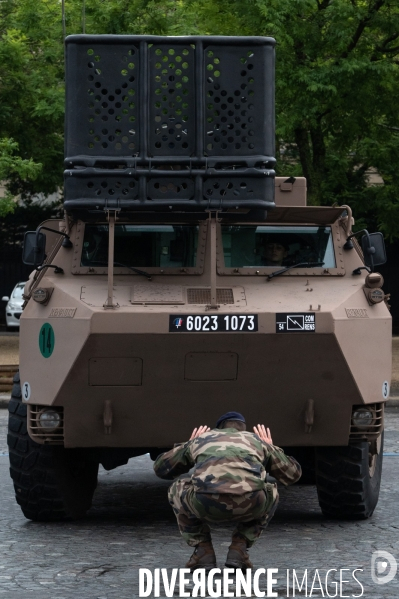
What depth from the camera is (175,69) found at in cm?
827

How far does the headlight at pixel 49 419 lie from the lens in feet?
27.3

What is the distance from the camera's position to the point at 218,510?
6.52 metres

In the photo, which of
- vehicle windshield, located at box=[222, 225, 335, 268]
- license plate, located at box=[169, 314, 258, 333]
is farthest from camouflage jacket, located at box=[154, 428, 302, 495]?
vehicle windshield, located at box=[222, 225, 335, 268]

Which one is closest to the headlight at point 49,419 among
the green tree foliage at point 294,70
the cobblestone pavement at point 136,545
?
the cobblestone pavement at point 136,545

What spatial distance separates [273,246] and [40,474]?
2.27 meters

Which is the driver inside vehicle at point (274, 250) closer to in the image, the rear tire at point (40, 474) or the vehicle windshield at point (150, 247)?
the vehicle windshield at point (150, 247)

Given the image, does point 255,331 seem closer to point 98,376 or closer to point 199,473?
point 98,376

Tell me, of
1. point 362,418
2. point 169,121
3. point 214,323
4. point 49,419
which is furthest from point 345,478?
point 169,121

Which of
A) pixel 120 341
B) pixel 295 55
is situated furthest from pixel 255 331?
pixel 295 55

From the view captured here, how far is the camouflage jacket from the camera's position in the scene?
654 centimetres

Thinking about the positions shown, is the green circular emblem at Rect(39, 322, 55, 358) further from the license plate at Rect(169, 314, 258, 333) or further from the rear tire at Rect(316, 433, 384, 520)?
the rear tire at Rect(316, 433, 384, 520)

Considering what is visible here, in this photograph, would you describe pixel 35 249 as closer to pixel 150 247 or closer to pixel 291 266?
pixel 150 247

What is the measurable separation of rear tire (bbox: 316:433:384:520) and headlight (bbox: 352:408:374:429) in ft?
0.81

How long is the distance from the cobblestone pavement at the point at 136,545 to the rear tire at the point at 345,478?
0.15 meters
